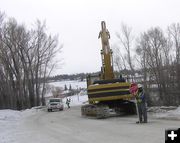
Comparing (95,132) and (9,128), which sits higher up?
(95,132)

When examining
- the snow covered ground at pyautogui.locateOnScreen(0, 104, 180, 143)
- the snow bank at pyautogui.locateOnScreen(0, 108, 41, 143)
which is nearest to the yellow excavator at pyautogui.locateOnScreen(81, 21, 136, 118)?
the snow covered ground at pyautogui.locateOnScreen(0, 104, 180, 143)

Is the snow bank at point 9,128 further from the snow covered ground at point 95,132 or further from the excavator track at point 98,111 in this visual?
the excavator track at point 98,111

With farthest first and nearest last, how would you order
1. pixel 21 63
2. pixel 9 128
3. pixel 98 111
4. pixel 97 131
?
pixel 21 63 < pixel 98 111 < pixel 9 128 < pixel 97 131

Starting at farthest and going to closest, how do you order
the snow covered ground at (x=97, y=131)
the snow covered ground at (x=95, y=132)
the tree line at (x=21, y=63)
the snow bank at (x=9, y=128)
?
the tree line at (x=21, y=63), the snow bank at (x=9, y=128), the snow covered ground at (x=97, y=131), the snow covered ground at (x=95, y=132)

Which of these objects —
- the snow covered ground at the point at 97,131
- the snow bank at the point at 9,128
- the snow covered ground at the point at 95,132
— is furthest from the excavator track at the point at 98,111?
the snow bank at the point at 9,128

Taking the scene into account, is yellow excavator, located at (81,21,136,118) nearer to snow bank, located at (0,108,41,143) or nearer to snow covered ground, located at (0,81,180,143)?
snow covered ground, located at (0,81,180,143)

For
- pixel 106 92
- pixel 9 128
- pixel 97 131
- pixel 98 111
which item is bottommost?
pixel 9 128

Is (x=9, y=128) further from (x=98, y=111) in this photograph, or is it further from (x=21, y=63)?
(x=21, y=63)

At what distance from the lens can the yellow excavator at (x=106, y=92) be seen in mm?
23516

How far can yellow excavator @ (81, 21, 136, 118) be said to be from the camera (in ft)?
77.2

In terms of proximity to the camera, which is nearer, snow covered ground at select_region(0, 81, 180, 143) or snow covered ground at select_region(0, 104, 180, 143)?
snow covered ground at select_region(0, 104, 180, 143)

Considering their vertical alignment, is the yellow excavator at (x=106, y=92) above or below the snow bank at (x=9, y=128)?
above

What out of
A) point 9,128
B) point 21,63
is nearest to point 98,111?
point 9,128

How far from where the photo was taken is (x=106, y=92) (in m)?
23.6
